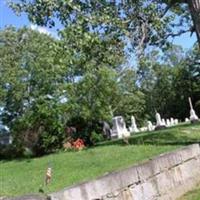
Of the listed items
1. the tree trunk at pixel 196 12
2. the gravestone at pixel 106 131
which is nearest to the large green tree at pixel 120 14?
the tree trunk at pixel 196 12

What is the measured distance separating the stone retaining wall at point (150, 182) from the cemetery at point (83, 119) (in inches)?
0.6

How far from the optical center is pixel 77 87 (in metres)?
34.0

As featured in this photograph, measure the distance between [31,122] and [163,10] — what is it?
8.25m

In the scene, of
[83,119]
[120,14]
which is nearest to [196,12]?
[120,14]

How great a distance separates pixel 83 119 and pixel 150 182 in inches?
578

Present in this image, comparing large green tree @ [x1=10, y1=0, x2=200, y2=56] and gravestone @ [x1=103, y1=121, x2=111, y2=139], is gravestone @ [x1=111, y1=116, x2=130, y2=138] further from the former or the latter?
large green tree @ [x1=10, y1=0, x2=200, y2=56]

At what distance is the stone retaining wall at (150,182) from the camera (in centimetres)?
726

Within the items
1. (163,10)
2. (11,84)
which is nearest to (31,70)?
(11,84)

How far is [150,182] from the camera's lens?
29.7 ft

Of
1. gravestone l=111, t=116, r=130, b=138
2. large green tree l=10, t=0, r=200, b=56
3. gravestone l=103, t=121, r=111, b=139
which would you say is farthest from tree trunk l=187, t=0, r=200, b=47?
gravestone l=111, t=116, r=130, b=138

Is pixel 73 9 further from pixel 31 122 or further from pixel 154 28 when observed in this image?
pixel 31 122

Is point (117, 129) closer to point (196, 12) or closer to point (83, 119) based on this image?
point (83, 119)

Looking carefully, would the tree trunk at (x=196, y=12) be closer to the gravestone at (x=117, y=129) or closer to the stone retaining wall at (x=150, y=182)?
the stone retaining wall at (x=150, y=182)

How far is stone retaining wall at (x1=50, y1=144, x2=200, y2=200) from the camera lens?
7258 millimetres
